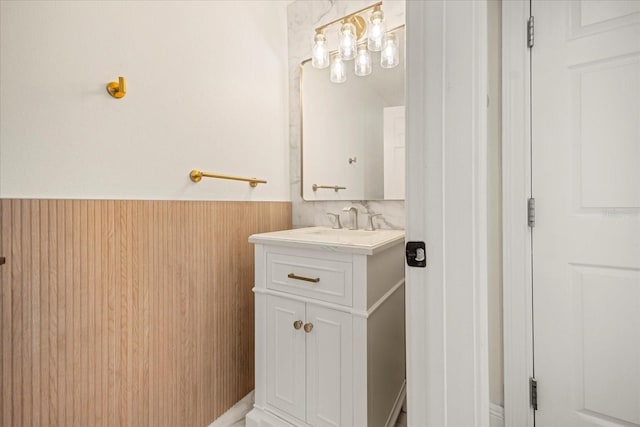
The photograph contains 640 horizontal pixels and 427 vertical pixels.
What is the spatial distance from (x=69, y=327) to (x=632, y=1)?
2131mm

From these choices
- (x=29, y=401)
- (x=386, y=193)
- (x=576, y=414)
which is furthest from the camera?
(x=386, y=193)

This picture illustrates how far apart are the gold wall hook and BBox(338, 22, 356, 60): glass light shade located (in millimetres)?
1068

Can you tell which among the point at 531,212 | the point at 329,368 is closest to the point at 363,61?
the point at 531,212

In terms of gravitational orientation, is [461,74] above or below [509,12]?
below

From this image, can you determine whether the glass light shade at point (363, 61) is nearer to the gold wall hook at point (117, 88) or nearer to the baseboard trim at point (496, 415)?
the gold wall hook at point (117, 88)

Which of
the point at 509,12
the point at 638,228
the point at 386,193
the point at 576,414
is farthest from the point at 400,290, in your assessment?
the point at 509,12

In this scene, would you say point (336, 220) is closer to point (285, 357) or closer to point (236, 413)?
point (285, 357)

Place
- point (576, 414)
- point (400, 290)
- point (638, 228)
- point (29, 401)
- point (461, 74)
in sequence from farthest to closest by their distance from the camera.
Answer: point (400, 290), point (576, 414), point (638, 228), point (29, 401), point (461, 74)

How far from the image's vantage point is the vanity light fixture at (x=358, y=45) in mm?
1494

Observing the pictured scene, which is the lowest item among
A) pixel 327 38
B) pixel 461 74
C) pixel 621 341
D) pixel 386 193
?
pixel 621 341

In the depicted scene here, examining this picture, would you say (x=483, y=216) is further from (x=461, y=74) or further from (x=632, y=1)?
(x=632, y=1)

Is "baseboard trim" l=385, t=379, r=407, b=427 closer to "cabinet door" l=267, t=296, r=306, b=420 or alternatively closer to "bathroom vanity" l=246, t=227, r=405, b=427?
"bathroom vanity" l=246, t=227, r=405, b=427

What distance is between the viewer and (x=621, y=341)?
101cm

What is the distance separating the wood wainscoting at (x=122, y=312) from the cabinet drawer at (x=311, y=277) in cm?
32
